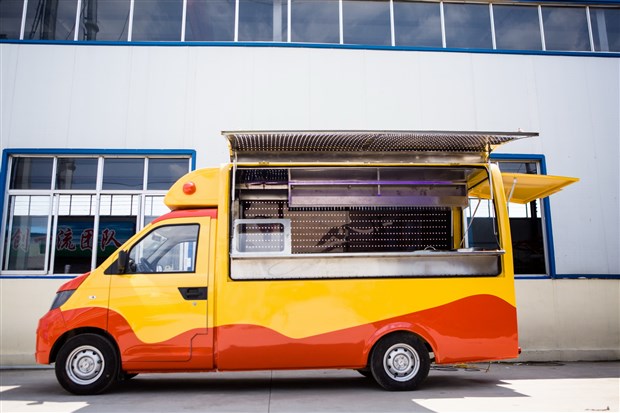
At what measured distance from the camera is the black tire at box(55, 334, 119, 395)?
5703 millimetres

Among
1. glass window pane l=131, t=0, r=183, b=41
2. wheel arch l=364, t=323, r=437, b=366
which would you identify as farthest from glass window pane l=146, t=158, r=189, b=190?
wheel arch l=364, t=323, r=437, b=366

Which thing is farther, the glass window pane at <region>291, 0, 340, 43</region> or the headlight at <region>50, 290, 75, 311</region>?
the glass window pane at <region>291, 0, 340, 43</region>

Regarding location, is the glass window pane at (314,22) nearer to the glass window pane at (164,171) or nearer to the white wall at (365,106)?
the white wall at (365,106)

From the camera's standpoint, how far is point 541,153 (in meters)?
10.2

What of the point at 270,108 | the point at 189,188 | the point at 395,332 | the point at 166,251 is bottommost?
the point at 395,332

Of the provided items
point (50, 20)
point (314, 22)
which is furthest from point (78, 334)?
point (314, 22)

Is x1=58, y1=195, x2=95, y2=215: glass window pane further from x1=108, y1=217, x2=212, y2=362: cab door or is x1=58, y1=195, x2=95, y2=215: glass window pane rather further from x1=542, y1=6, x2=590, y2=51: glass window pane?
x1=542, y1=6, x2=590, y2=51: glass window pane

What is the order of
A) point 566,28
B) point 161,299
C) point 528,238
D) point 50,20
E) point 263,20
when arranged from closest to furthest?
point 161,299
point 528,238
point 50,20
point 263,20
point 566,28

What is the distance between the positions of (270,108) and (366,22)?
2974 mm

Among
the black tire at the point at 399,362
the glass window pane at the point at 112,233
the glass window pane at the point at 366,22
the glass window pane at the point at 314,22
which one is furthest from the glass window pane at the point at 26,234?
the glass window pane at the point at 366,22

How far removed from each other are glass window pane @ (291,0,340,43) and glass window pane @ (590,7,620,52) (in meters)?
5.86

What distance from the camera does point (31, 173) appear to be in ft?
32.1

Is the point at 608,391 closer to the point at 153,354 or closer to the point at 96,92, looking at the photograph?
the point at 153,354

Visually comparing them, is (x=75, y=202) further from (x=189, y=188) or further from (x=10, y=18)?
(x=189, y=188)
